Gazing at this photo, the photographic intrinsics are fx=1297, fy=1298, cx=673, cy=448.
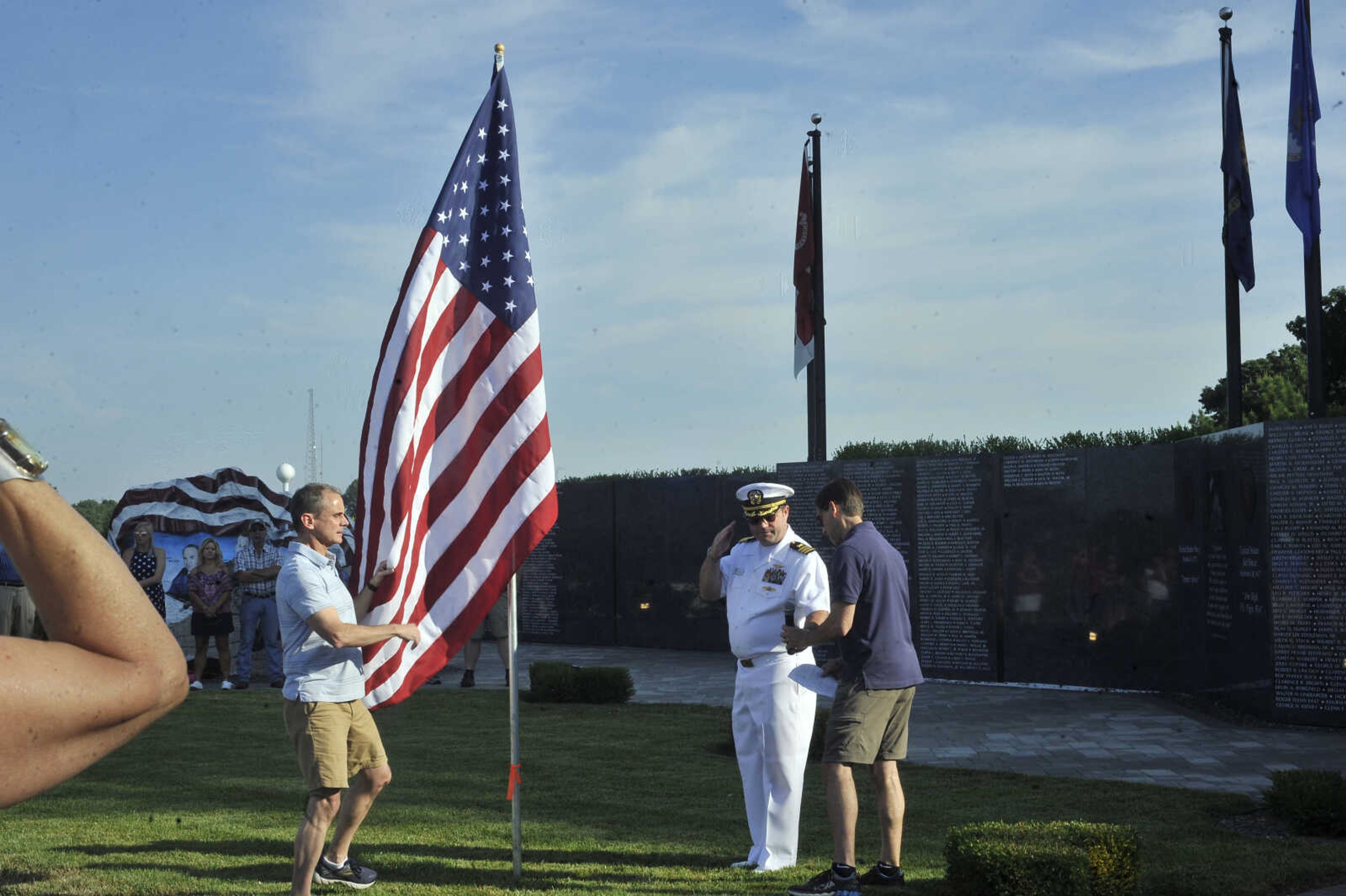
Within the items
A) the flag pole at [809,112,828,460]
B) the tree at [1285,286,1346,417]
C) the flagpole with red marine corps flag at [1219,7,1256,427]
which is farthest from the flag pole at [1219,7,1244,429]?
the tree at [1285,286,1346,417]

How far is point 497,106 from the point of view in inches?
272

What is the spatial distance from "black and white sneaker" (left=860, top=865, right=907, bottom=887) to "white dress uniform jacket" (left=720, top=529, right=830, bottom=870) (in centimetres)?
49

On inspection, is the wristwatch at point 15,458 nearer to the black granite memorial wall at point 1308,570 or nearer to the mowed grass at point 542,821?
the mowed grass at point 542,821

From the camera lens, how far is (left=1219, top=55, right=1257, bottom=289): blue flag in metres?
14.5

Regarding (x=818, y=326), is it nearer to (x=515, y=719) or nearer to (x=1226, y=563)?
(x=1226, y=563)

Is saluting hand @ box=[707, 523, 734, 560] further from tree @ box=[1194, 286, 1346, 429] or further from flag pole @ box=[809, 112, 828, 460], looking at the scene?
tree @ box=[1194, 286, 1346, 429]

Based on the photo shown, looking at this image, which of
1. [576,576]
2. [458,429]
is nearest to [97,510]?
[576,576]

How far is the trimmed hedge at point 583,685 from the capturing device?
14.8m

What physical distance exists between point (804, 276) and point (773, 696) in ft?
43.7

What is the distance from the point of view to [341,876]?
6680 millimetres

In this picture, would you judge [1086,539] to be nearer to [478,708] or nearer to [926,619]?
[926,619]

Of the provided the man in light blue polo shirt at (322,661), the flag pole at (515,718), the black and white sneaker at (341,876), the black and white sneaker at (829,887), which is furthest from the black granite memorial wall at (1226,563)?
the man in light blue polo shirt at (322,661)

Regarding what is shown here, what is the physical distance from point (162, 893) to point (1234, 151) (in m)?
13.5

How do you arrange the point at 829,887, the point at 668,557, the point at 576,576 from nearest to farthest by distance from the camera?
the point at 829,887 < the point at 668,557 < the point at 576,576
